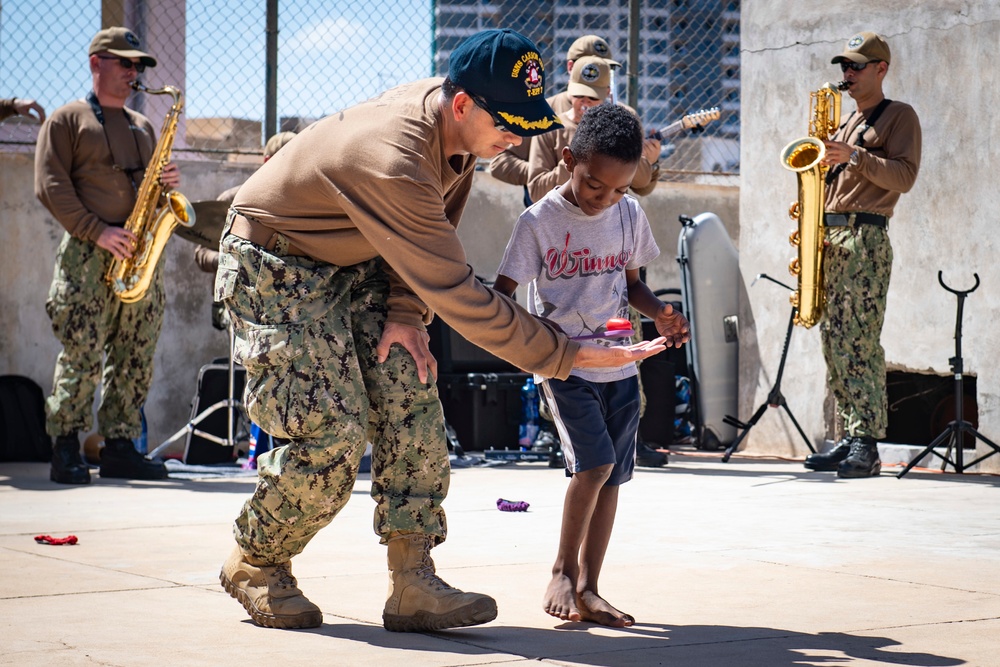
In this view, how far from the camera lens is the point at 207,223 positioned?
7.97 m

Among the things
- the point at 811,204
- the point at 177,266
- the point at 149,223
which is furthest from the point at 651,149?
the point at 177,266

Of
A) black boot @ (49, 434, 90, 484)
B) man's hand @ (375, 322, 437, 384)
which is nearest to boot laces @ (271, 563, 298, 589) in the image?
man's hand @ (375, 322, 437, 384)

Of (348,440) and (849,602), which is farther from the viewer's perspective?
(849,602)

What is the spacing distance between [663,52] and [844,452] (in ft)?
13.5

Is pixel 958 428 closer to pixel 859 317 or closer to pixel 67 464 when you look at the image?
pixel 859 317

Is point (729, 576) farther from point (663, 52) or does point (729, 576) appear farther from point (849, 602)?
point (663, 52)

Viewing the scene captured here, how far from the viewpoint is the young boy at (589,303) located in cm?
371

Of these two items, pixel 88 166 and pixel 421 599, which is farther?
pixel 88 166

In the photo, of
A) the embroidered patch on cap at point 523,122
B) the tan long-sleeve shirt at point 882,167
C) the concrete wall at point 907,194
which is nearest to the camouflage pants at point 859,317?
the tan long-sleeve shirt at point 882,167

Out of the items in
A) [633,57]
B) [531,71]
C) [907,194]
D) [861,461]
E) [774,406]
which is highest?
[633,57]

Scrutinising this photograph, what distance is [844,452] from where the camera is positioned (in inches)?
306

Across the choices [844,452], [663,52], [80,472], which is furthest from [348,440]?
[663,52]

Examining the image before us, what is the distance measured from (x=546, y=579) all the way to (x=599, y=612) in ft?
2.22

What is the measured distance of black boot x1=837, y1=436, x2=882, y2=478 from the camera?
24.2ft
